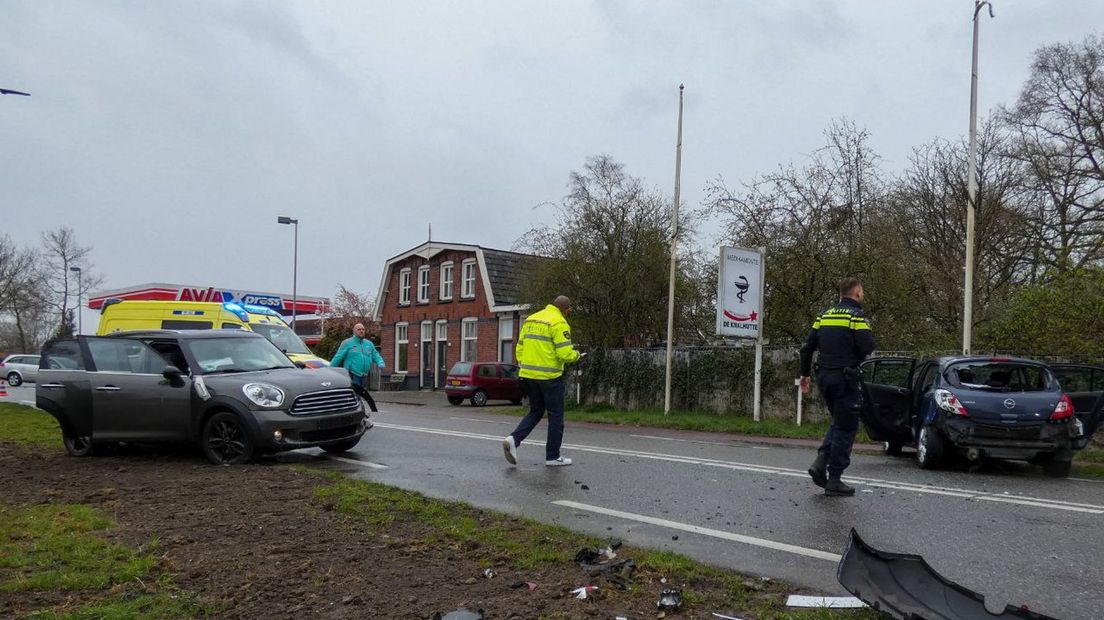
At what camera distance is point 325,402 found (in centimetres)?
936

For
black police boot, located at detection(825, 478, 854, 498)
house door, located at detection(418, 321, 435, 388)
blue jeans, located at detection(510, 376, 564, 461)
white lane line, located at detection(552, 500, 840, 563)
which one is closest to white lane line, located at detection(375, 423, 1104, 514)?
black police boot, located at detection(825, 478, 854, 498)

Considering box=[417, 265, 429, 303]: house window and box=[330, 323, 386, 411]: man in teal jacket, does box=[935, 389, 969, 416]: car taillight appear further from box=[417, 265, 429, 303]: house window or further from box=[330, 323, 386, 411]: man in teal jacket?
box=[417, 265, 429, 303]: house window

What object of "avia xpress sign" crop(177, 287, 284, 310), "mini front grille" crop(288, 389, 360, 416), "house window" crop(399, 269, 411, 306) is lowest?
"mini front grille" crop(288, 389, 360, 416)

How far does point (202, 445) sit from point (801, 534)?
668cm

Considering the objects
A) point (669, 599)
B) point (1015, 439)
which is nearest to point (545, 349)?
point (669, 599)

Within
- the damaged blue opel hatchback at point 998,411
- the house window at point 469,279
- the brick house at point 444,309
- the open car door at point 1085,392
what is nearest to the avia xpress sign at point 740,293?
the damaged blue opel hatchback at point 998,411

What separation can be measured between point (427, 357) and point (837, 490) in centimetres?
3408

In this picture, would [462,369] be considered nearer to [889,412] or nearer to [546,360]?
[889,412]

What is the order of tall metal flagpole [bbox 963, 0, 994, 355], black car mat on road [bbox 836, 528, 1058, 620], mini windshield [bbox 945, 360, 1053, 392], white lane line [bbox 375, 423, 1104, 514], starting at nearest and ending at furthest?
black car mat on road [bbox 836, 528, 1058, 620] < white lane line [bbox 375, 423, 1104, 514] < mini windshield [bbox 945, 360, 1053, 392] < tall metal flagpole [bbox 963, 0, 994, 355]

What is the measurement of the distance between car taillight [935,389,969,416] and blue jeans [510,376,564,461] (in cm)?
447

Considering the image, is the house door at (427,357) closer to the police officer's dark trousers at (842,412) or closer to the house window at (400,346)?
the house window at (400,346)

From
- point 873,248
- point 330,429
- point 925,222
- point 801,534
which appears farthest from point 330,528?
point 925,222

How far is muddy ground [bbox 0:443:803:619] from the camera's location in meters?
3.97

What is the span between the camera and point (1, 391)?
44.3 ft
